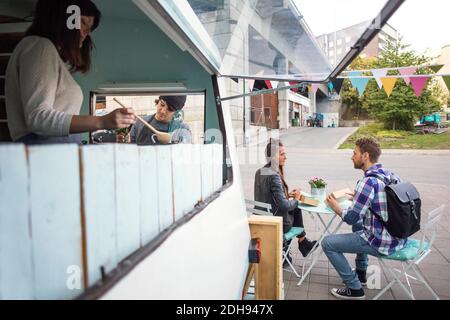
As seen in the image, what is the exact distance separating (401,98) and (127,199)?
28100mm

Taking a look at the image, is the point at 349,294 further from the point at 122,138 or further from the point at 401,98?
the point at 401,98

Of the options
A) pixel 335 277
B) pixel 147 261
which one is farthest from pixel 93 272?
pixel 335 277

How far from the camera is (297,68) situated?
7.88 ft

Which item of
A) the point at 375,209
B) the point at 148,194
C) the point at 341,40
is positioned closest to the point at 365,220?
the point at 375,209

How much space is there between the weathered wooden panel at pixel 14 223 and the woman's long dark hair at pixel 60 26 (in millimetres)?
968

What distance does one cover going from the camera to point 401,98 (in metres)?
25.1

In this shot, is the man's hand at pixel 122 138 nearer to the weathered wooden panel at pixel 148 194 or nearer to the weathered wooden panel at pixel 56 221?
the weathered wooden panel at pixel 148 194

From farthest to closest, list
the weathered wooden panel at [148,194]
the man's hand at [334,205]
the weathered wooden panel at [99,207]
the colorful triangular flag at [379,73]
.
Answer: the colorful triangular flag at [379,73]
the man's hand at [334,205]
the weathered wooden panel at [148,194]
the weathered wooden panel at [99,207]

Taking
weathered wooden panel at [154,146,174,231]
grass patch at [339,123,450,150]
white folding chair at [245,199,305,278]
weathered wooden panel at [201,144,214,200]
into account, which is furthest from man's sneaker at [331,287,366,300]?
grass patch at [339,123,450,150]

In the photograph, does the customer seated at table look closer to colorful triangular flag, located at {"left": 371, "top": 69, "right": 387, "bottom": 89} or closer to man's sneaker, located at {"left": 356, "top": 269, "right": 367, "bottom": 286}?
man's sneaker, located at {"left": 356, "top": 269, "right": 367, "bottom": 286}

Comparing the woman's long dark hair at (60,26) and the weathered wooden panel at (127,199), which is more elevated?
the woman's long dark hair at (60,26)

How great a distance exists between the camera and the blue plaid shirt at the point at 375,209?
9.39ft

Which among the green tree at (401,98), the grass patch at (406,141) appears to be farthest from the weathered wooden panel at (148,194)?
the green tree at (401,98)

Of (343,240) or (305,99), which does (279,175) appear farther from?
(305,99)
